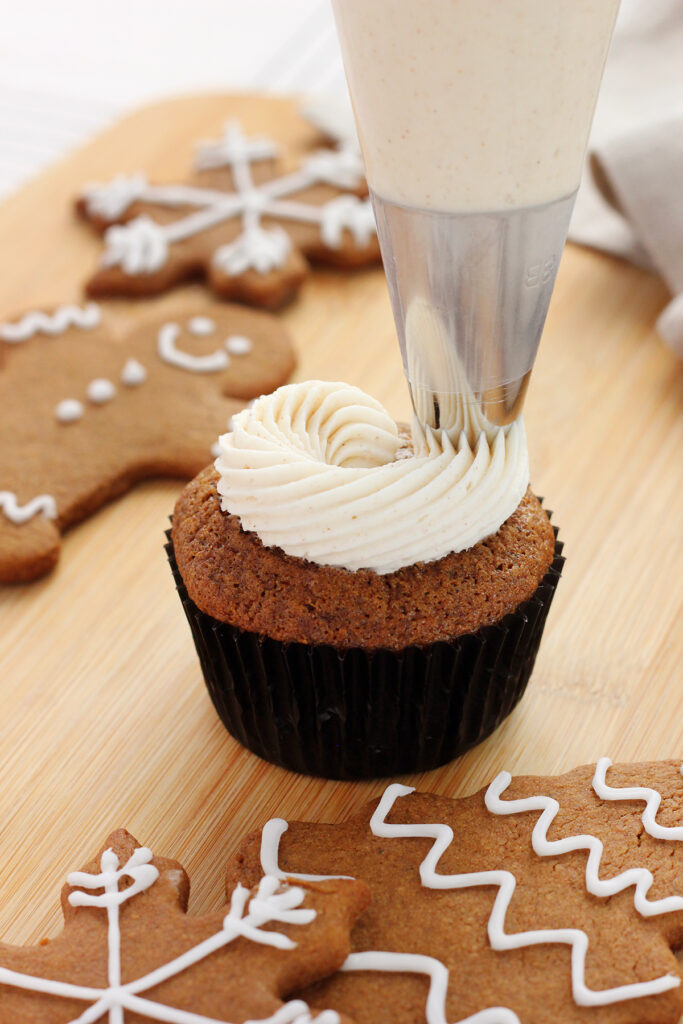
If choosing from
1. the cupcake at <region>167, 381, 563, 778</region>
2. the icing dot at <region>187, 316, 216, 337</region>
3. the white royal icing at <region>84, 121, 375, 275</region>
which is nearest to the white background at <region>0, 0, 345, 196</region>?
the white royal icing at <region>84, 121, 375, 275</region>

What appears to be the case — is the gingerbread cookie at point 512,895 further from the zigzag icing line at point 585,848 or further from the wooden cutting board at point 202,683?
the wooden cutting board at point 202,683

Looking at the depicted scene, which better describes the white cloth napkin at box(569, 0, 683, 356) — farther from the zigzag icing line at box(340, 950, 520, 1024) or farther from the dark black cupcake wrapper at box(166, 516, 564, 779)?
the zigzag icing line at box(340, 950, 520, 1024)

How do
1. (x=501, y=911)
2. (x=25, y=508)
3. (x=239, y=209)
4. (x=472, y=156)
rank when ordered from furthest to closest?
(x=239, y=209)
(x=25, y=508)
(x=501, y=911)
(x=472, y=156)

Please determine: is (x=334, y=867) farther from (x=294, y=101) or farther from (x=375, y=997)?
(x=294, y=101)

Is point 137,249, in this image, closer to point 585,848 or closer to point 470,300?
point 470,300

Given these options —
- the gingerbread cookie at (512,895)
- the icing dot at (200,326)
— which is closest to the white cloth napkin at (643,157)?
the icing dot at (200,326)

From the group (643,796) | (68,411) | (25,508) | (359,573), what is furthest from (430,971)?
(68,411)
